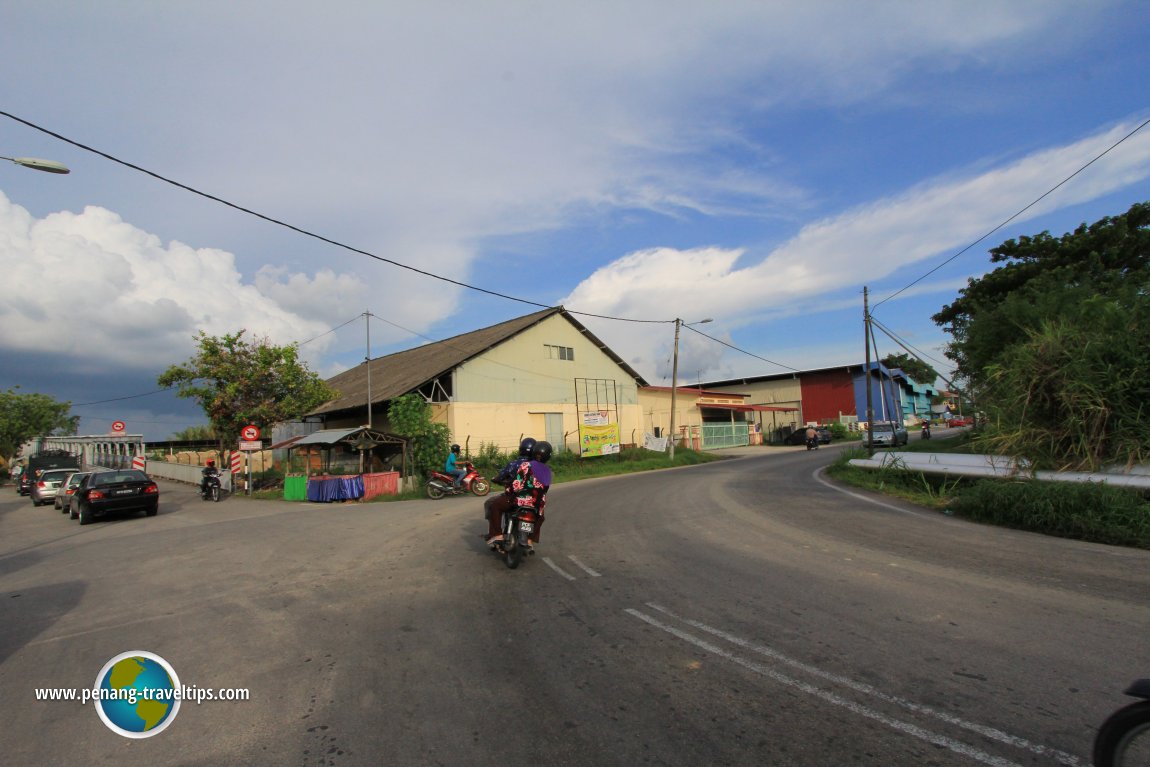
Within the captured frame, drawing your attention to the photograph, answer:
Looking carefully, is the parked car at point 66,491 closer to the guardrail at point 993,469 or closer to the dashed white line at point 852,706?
the dashed white line at point 852,706

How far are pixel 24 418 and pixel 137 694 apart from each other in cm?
6809

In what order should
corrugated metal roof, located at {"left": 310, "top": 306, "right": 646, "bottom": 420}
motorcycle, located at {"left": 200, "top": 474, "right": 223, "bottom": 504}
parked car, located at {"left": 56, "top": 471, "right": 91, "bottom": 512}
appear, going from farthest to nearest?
corrugated metal roof, located at {"left": 310, "top": 306, "right": 646, "bottom": 420}
motorcycle, located at {"left": 200, "top": 474, "right": 223, "bottom": 504}
parked car, located at {"left": 56, "top": 471, "right": 91, "bottom": 512}

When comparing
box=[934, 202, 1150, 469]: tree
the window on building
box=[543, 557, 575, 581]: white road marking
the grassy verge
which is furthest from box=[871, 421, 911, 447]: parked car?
box=[543, 557, 575, 581]: white road marking

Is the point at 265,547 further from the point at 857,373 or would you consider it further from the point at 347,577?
the point at 857,373

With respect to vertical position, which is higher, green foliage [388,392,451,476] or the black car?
green foliage [388,392,451,476]

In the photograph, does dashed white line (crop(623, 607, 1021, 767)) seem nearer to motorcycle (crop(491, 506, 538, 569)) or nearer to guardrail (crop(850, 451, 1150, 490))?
motorcycle (crop(491, 506, 538, 569))

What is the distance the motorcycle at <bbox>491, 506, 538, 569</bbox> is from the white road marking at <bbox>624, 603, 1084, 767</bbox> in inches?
119

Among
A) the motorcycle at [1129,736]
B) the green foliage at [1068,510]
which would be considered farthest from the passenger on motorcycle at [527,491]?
the green foliage at [1068,510]

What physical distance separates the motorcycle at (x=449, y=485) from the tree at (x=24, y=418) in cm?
5352

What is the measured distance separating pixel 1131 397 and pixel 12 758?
47.2ft

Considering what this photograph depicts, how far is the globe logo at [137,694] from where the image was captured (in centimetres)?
381

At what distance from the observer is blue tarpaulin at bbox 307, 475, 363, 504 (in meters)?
19.6

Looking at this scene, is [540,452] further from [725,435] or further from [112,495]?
[725,435]

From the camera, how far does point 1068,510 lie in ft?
28.8
